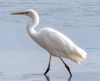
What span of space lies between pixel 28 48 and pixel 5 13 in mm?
6783

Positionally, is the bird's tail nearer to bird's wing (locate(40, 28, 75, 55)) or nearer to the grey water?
bird's wing (locate(40, 28, 75, 55))

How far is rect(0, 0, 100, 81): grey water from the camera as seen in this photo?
1148 centimetres

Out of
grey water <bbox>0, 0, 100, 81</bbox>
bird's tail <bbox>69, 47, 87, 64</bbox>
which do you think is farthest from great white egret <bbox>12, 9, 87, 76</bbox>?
grey water <bbox>0, 0, 100, 81</bbox>

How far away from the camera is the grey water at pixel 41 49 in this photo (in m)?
11.5

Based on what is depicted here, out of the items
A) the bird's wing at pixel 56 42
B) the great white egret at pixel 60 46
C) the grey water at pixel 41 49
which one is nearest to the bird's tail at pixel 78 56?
the great white egret at pixel 60 46

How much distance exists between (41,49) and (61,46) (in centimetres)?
241

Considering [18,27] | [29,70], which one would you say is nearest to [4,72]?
[29,70]

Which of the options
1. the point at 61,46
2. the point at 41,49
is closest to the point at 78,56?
the point at 61,46

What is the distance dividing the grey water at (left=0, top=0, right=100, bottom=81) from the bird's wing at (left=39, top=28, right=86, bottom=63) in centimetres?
34

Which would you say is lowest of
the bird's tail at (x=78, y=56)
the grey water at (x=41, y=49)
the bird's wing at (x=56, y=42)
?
the grey water at (x=41, y=49)

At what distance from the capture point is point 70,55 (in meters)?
11.6

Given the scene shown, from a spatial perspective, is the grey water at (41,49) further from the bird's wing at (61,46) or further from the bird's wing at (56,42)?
the bird's wing at (56,42)

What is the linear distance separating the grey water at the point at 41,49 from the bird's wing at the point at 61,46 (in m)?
0.34

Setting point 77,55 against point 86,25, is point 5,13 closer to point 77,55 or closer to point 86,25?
point 86,25
